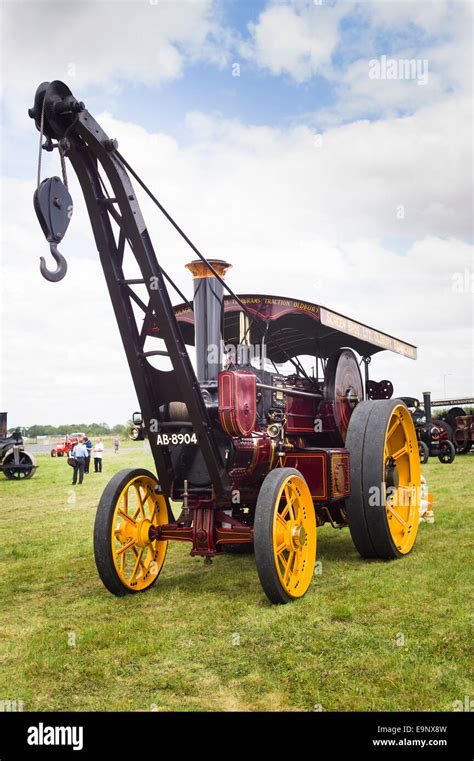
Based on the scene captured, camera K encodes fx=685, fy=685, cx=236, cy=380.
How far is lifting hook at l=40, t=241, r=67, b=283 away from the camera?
3818 millimetres

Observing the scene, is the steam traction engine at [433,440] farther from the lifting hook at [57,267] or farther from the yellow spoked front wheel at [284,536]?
the lifting hook at [57,267]

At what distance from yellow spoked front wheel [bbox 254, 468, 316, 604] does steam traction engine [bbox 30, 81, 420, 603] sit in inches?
0.4

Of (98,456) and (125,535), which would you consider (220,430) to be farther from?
(98,456)

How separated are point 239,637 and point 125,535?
140 cm

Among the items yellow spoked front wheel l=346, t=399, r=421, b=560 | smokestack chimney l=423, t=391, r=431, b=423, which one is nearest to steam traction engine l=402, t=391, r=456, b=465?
smokestack chimney l=423, t=391, r=431, b=423

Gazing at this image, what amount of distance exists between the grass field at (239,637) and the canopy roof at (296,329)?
208 centimetres

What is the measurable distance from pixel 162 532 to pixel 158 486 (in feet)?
1.16

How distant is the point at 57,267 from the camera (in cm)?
392

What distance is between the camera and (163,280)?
4.57 metres

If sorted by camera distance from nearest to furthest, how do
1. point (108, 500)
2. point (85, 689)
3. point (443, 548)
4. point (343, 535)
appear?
1. point (85, 689)
2. point (108, 500)
3. point (443, 548)
4. point (343, 535)

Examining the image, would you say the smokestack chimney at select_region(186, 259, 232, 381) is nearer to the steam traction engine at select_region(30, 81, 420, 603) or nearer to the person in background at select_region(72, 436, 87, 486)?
the steam traction engine at select_region(30, 81, 420, 603)

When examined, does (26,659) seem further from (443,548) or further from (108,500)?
(443,548)

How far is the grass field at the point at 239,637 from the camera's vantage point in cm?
316
